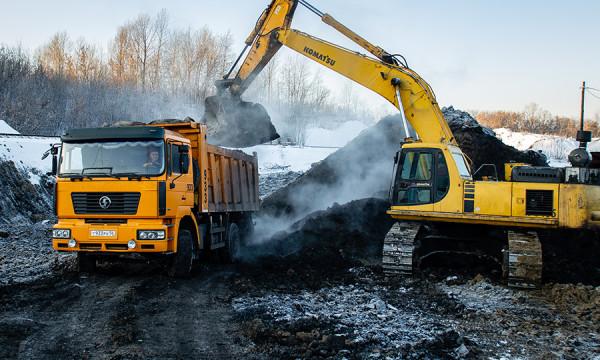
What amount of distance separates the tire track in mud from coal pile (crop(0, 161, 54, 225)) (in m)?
9.80

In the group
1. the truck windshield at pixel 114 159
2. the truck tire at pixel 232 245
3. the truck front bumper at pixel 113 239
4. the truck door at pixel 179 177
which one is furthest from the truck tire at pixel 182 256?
the truck tire at pixel 232 245

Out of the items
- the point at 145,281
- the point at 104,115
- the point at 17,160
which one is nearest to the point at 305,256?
the point at 145,281

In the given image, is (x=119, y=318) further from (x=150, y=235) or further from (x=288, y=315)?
(x=288, y=315)

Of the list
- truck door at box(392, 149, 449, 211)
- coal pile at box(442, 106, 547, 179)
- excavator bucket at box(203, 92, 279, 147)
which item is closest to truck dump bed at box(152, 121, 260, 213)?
excavator bucket at box(203, 92, 279, 147)

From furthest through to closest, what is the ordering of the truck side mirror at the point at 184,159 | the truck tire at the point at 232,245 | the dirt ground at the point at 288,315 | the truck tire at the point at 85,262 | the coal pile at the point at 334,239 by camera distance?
1. the truck tire at the point at 232,245
2. the coal pile at the point at 334,239
3. the truck tire at the point at 85,262
4. the truck side mirror at the point at 184,159
5. the dirt ground at the point at 288,315

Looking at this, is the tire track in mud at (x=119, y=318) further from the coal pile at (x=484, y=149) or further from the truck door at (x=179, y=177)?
the coal pile at (x=484, y=149)

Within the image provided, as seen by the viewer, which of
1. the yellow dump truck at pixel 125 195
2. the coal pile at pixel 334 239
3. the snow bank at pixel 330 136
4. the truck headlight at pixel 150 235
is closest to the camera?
the truck headlight at pixel 150 235

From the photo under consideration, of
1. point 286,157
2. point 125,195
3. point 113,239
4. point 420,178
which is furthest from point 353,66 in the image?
point 286,157

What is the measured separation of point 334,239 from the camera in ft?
46.0

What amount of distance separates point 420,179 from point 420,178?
0.07 ft

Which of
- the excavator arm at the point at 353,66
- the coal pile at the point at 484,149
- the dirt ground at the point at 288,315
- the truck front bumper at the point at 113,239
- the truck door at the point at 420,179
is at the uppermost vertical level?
the excavator arm at the point at 353,66

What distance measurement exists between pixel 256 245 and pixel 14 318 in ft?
27.1

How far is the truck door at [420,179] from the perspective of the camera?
10.8m

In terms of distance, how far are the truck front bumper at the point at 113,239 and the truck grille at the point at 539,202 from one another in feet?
22.2
